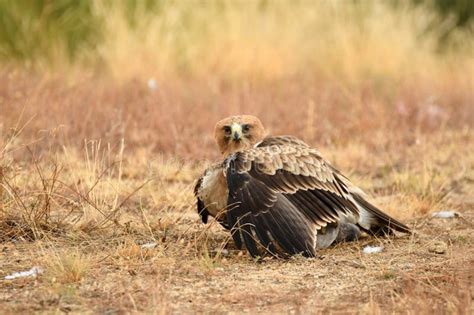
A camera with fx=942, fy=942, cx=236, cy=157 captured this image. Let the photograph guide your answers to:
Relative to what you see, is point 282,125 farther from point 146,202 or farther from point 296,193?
point 296,193

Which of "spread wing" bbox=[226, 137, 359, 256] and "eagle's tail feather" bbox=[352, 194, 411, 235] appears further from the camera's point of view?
"eagle's tail feather" bbox=[352, 194, 411, 235]

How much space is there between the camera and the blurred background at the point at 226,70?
10617 mm

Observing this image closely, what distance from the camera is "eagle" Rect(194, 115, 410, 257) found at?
19.3ft

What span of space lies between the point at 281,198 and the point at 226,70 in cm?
827

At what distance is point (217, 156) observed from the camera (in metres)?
9.87

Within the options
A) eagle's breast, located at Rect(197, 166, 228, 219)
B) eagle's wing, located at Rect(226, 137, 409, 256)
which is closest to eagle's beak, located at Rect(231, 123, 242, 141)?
eagle's wing, located at Rect(226, 137, 409, 256)

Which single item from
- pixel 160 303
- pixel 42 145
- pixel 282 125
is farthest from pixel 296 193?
pixel 282 125

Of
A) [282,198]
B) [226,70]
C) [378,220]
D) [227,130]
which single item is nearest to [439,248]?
[378,220]

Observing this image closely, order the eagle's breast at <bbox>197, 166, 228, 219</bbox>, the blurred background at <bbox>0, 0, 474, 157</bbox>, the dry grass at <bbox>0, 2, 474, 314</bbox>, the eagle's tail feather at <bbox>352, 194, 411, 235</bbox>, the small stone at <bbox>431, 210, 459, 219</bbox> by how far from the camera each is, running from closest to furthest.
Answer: the dry grass at <bbox>0, 2, 474, 314</bbox> < the eagle's breast at <bbox>197, 166, 228, 219</bbox> < the eagle's tail feather at <bbox>352, 194, 411, 235</bbox> < the small stone at <bbox>431, 210, 459, 219</bbox> < the blurred background at <bbox>0, 0, 474, 157</bbox>

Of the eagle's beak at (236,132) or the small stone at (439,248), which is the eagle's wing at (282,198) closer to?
the eagle's beak at (236,132)

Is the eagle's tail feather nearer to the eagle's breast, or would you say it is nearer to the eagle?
the eagle

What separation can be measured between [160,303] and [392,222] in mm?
2382

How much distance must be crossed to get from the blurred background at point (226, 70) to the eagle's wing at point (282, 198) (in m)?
3.70

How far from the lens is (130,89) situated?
11.9 m
